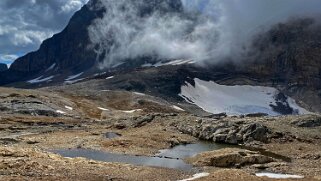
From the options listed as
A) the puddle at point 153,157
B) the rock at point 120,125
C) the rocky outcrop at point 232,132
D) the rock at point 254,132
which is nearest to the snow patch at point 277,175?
the puddle at point 153,157

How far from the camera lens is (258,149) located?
267ft

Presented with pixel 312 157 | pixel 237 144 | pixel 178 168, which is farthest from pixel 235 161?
pixel 237 144

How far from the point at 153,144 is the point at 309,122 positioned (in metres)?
36.1

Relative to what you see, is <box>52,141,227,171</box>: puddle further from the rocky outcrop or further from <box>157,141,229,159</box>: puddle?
the rocky outcrop

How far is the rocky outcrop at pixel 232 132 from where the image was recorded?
89250 mm

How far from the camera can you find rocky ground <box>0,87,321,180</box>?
4809cm

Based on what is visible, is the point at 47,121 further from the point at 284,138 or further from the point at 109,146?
the point at 284,138

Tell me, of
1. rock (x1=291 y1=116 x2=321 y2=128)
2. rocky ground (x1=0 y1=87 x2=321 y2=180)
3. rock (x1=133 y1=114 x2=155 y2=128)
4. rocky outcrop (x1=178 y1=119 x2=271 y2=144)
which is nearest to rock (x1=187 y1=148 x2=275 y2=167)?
rocky ground (x1=0 y1=87 x2=321 y2=180)

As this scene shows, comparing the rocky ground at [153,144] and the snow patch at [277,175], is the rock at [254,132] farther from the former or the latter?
the snow patch at [277,175]

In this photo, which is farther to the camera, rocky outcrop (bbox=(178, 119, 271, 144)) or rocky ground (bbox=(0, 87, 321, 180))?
rocky outcrop (bbox=(178, 119, 271, 144))

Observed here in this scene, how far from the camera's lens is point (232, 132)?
9169cm

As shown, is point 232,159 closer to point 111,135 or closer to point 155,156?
point 155,156

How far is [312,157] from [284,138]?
22385 mm

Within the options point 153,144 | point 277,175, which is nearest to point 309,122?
point 153,144
